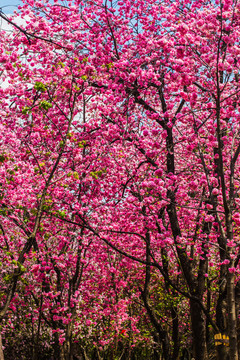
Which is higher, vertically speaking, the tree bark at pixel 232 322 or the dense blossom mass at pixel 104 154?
the dense blossom mass at pixel 104 154

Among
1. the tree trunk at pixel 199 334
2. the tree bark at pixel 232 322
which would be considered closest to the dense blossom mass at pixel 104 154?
the tree trunk at pixel 199 334

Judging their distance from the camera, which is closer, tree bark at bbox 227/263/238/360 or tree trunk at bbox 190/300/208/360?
tree bark at bbox 227/263/238/360

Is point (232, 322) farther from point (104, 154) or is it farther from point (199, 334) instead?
point (104, 154)

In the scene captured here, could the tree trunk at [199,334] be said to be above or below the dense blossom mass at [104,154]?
below

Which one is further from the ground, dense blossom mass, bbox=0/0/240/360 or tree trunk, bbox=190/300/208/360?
dense blossom mass, bbox=0/0/240/360

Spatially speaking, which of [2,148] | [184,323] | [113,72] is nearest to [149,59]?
[113,72]

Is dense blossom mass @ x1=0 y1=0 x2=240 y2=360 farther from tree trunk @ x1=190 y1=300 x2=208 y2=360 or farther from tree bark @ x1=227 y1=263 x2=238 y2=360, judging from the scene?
tree bark @ x1=227 y1=263 x2=238 y2=360

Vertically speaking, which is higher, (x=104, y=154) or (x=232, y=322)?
(x=104, y=154)

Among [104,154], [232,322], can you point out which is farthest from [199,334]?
[104,154]

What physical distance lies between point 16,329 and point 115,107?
11.3 metres

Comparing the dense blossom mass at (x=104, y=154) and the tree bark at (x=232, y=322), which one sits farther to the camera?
the dense blossom mass at (x=104, y=154)

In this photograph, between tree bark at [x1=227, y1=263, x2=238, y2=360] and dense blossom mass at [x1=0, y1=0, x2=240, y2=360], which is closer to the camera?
tree bark at [x1=227, y1=263, x2=238, y2=360]

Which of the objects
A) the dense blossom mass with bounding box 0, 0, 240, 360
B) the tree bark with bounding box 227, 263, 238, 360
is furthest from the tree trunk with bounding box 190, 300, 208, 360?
the tree bark with bounding box 227, 263, 238, 360

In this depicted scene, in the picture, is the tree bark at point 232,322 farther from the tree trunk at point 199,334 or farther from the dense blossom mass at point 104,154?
the tree trunk at point 199,334
